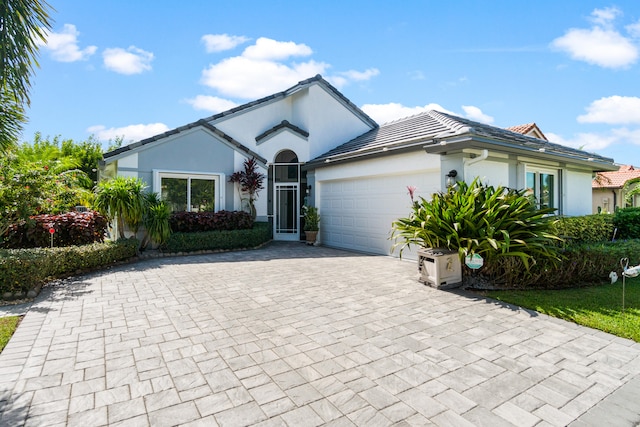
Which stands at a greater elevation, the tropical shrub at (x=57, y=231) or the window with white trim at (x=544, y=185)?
the window with white trim at (x=544, y=185)

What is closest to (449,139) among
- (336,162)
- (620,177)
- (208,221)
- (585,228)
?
(336,162)

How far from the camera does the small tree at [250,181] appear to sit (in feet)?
44.9

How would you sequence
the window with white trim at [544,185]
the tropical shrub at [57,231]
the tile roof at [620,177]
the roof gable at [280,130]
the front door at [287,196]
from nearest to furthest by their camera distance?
1. the tropical shrub at [57,231]
2. the window with white trim at [544,185]
3. the roof gable at [280,130]
4. the front door at [287,196]
5. the tile roof at [620,177]

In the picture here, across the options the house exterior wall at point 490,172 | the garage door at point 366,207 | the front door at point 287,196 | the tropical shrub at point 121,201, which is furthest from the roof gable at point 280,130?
the house exterior wall at point 490,172

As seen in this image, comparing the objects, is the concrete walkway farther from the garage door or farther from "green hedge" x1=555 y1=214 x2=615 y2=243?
"green hedge" x1=555 y1=214 x2=615 y2=243

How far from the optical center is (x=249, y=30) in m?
11.5

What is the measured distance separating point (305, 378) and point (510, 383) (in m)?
2.06

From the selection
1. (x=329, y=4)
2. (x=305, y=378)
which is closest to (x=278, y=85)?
(x=329, y=4)

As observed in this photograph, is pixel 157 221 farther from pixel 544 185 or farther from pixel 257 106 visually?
pixel 544 185

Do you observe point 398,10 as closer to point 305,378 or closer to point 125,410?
point 305,378

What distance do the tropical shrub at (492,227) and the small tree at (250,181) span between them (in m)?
8.21

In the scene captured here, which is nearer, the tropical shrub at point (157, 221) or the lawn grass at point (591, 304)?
the lawn grass at point (591, 304)

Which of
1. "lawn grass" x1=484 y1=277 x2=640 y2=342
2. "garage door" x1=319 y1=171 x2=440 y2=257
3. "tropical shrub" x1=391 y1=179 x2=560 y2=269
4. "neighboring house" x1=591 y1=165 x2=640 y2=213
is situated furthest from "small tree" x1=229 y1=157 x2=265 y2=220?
"neighboring house" x1=591 y1=165 x2=640 y2=213

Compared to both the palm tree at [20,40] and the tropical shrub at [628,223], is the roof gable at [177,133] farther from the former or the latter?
the tropical shrub at [628,223]
